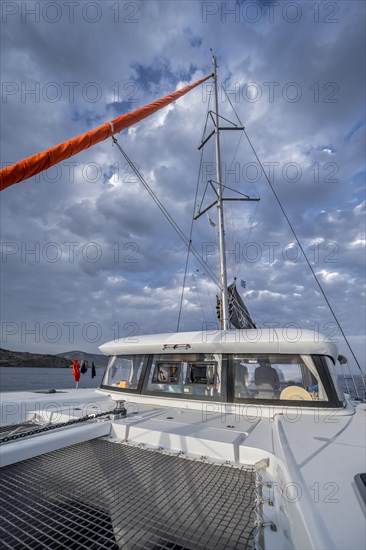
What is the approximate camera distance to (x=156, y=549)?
5.78 ft

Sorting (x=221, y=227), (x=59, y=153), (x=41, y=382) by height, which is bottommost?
(x=41, y=382)

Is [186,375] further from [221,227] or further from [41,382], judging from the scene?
[41,382]

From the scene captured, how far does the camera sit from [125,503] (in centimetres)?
218

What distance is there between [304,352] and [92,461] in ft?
10.5

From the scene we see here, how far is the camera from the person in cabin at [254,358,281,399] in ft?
14.8

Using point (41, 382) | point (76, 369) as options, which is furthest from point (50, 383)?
point (76, 369)

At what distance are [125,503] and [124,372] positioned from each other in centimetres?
409

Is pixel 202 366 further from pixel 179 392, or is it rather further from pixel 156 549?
pixel 156 549

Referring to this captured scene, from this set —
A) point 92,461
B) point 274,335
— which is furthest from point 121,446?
point 274,335

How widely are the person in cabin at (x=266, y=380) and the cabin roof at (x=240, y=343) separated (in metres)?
0.28

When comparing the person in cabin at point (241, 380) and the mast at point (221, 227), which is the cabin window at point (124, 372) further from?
the mast at point (221, 227)

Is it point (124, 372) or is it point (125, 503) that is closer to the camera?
point (125, 503)

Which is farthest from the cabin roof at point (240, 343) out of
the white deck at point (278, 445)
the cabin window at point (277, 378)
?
the white deck at point (278, 445)

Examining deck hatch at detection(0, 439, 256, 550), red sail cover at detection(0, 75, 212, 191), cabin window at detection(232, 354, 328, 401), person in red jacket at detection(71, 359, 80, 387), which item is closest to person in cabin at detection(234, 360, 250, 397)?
cabin window at detection(232, 354, 328, 401)
